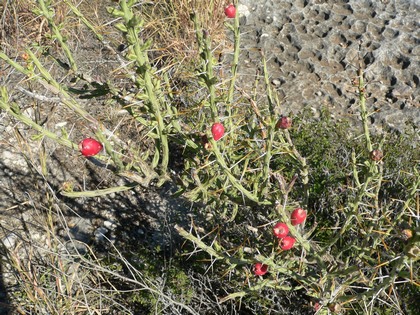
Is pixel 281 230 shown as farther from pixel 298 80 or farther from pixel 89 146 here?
pixel 298 80

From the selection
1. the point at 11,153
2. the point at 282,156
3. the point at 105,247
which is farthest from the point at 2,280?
the point at 282,156

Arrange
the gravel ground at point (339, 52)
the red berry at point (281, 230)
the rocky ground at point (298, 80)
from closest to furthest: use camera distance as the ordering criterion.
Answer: the red berry at point (281, 230) → the rocky ground at point (298, 80) → the gravel ground at point (339, 52)

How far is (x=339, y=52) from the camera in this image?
3723mm

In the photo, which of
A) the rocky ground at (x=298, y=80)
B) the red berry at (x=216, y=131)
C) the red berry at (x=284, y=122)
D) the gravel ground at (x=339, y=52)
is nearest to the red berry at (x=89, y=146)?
the red berry at (x=216, y=131)

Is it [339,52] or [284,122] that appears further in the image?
[339,52]

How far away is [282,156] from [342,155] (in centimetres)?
36

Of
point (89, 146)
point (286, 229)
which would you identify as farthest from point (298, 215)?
point (89, 146)

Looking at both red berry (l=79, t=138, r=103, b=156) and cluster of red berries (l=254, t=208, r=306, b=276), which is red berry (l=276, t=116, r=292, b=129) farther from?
red berry (l=79, t=138, r=103, b=156)

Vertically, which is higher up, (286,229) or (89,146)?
(89,146)

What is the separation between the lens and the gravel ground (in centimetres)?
340

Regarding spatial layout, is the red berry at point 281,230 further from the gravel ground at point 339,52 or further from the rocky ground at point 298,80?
the gravel ground at point 339,52

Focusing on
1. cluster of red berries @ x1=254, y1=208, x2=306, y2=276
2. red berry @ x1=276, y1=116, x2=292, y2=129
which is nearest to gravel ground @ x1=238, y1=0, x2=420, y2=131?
cluster of red berries @ x1=254, y1=208, x2=306, y2=276

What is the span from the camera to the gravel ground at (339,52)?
3.40 metres

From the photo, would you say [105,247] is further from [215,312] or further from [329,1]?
[329,1]
